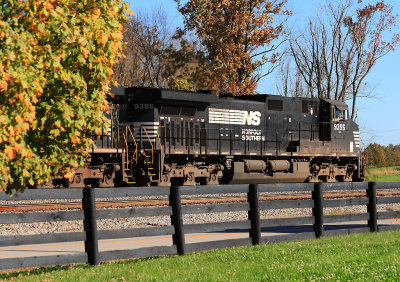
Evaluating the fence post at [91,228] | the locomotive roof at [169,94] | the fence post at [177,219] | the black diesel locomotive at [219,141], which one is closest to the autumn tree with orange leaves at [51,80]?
the fence post at [91,228]

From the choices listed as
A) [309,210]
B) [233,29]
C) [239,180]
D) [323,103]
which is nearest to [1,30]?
[309,210]

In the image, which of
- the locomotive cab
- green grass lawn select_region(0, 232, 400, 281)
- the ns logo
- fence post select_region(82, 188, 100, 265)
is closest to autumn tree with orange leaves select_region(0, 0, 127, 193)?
fence post select_region(82, 188, 100, 265)

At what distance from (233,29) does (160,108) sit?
13987 millimetres

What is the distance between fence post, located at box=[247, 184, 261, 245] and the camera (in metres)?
11.1

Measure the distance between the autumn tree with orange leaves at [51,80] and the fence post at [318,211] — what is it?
540 centimetres

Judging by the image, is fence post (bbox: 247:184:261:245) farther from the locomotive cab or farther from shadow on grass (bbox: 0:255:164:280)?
the locomotive cab

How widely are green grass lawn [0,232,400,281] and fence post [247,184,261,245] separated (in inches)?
17.8

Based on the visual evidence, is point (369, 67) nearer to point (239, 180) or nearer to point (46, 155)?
point (239, 180)

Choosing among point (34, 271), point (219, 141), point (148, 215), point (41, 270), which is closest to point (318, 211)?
point (148, 215)

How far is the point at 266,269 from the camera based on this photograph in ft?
27.9

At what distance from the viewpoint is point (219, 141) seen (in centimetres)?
2631

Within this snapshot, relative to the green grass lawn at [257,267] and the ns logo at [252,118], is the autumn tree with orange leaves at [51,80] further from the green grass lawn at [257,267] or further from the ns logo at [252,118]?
the ns logo at [252,118]

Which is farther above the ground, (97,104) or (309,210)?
(97,104)

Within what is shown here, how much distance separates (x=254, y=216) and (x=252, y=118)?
16.2 m
